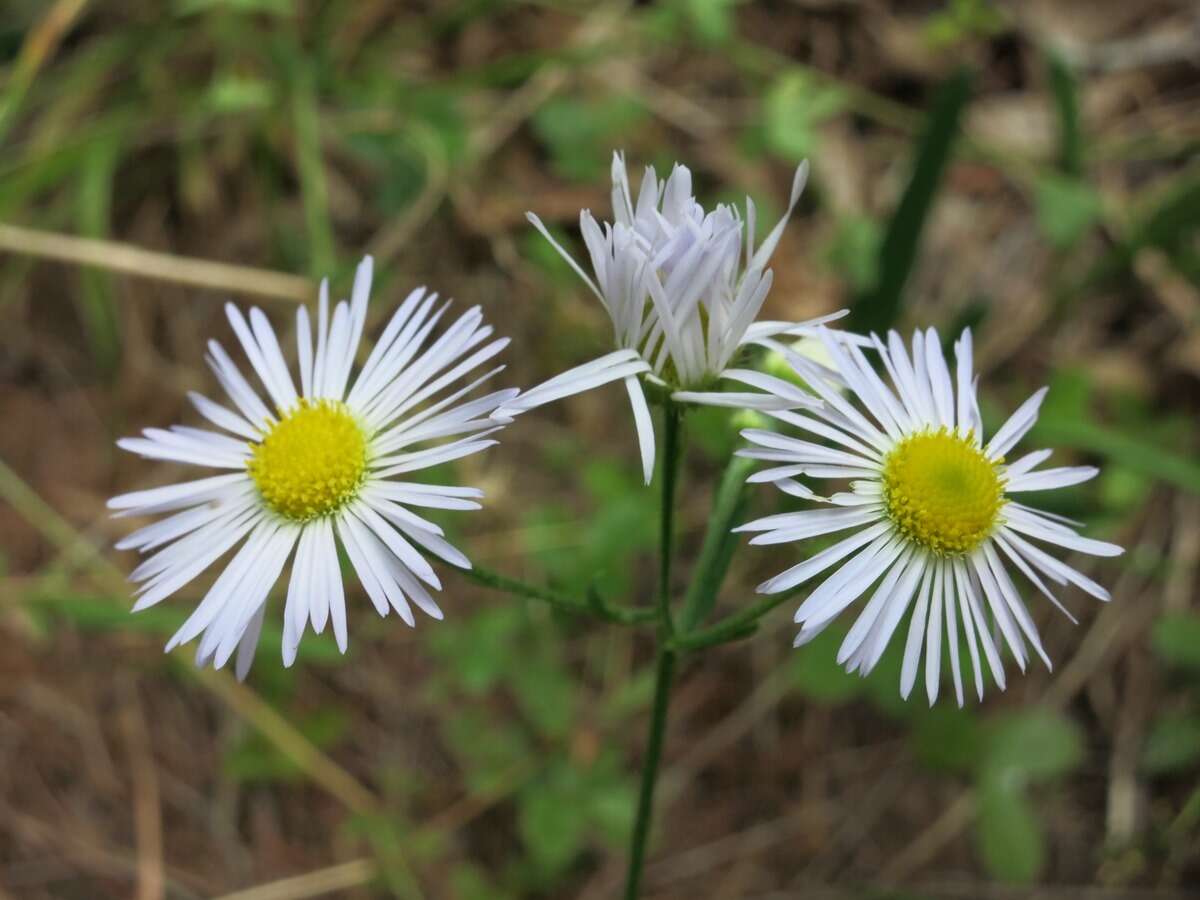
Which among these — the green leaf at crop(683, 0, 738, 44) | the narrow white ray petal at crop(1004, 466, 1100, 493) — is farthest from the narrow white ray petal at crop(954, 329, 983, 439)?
the green leaf at crop(683, 0, 738, 44)

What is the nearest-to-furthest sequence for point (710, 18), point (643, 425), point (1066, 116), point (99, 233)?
point (643, 425)
point (710, 18)
point (1066, 116)
point (99, 233)

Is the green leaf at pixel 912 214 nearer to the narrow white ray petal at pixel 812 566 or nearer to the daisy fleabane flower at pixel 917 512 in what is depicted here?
the daisy fleabane flower at pixel 917 512

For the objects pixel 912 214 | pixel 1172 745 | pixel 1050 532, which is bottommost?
pixel 1050 532

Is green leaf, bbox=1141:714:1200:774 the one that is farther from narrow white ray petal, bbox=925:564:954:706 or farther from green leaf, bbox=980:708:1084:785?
narrow white ray petal, bbox=925:564:954:706

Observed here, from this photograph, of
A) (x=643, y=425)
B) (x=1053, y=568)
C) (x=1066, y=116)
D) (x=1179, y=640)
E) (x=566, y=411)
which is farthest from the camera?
(x=566, y=411)

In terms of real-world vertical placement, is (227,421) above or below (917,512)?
above

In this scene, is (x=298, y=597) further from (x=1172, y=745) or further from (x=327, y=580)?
(x=1172, y=745)

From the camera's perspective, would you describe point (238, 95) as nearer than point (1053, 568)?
No

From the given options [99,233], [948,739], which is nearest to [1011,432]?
[948,739]
